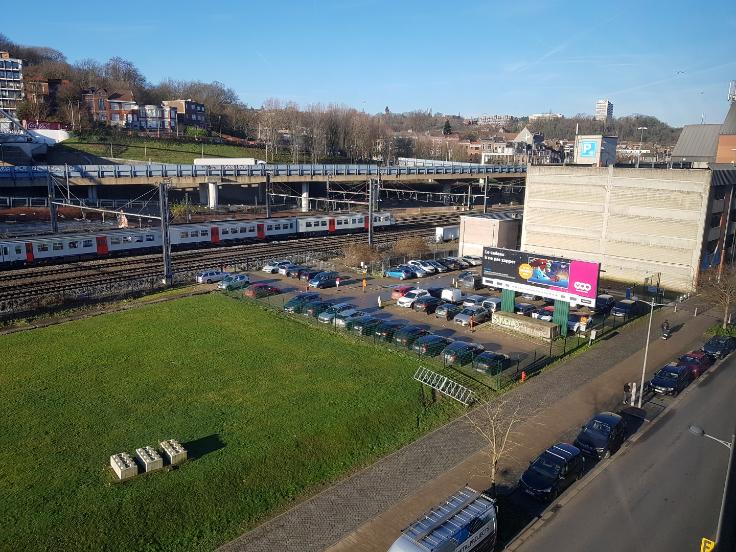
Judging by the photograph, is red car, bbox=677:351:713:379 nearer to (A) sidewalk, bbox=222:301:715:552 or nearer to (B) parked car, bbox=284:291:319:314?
(A) sidewalk, bbox=222:301:715:552

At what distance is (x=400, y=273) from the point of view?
3956 centimetres

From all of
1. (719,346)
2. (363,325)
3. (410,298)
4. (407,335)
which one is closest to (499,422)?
(407,335)

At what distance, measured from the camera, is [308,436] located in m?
17.6

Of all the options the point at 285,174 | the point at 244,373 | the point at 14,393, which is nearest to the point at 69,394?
the point at 14,393

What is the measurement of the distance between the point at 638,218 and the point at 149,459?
122 feet

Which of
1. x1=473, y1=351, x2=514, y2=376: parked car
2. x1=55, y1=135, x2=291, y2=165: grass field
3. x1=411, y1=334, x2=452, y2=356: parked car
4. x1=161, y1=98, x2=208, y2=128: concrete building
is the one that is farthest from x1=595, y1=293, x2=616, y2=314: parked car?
x1=161, y1=98, x2=208, y2=128: concrete building

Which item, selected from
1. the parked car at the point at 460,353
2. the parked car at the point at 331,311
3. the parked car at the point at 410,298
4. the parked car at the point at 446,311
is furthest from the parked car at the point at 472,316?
the parked car at the point at 331,311

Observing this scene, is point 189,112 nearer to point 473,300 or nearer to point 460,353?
point 473,300

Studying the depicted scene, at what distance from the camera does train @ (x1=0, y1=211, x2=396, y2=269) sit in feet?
126

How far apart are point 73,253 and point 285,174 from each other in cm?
3242

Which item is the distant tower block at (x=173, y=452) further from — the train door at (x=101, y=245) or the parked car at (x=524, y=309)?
the train door at (x=101, y=245)

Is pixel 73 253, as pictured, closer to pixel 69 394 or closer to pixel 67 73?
pixel 69 394

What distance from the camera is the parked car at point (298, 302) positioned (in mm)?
31134

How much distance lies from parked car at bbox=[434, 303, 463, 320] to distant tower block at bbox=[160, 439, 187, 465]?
57.5ft
